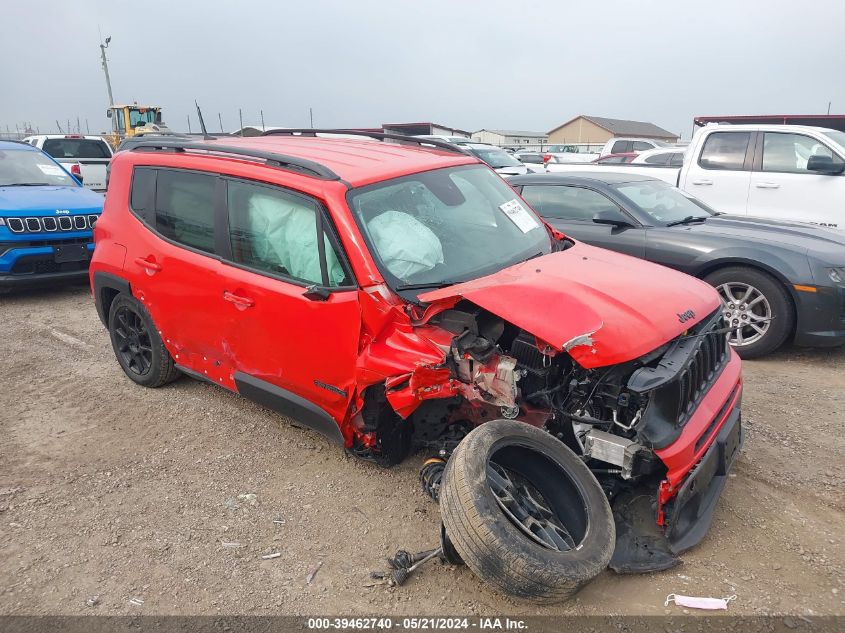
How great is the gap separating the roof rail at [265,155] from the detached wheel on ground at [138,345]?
46.5 inches

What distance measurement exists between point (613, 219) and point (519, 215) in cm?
219

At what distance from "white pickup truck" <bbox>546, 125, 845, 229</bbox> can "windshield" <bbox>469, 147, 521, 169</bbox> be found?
5883mm

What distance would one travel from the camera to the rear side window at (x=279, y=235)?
11.0ft

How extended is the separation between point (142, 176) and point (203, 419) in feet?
5.99

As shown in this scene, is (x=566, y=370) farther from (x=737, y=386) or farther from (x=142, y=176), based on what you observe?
(x=142, y=176)

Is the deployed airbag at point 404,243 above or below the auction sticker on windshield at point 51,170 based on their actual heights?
below

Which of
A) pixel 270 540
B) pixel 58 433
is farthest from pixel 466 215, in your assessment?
pixel 58 433

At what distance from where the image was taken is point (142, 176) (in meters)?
4.47

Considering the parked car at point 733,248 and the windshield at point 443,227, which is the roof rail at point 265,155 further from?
the parked car at point 733,248

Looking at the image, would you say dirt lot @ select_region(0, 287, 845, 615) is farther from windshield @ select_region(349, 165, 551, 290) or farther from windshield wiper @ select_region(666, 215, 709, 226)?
windshield wiper @ select_region(666, 215, 709, 226)

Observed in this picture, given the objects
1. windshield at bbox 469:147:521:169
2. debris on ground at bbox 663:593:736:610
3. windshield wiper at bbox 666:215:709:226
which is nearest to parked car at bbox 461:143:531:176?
windshield at bbox 469:147:521:169

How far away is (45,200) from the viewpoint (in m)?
7.52

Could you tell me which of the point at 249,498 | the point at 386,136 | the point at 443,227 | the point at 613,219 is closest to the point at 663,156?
the point at 613,219

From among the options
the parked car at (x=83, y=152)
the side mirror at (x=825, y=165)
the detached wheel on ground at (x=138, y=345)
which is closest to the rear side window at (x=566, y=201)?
the side mirror at (x=825, y=165)
